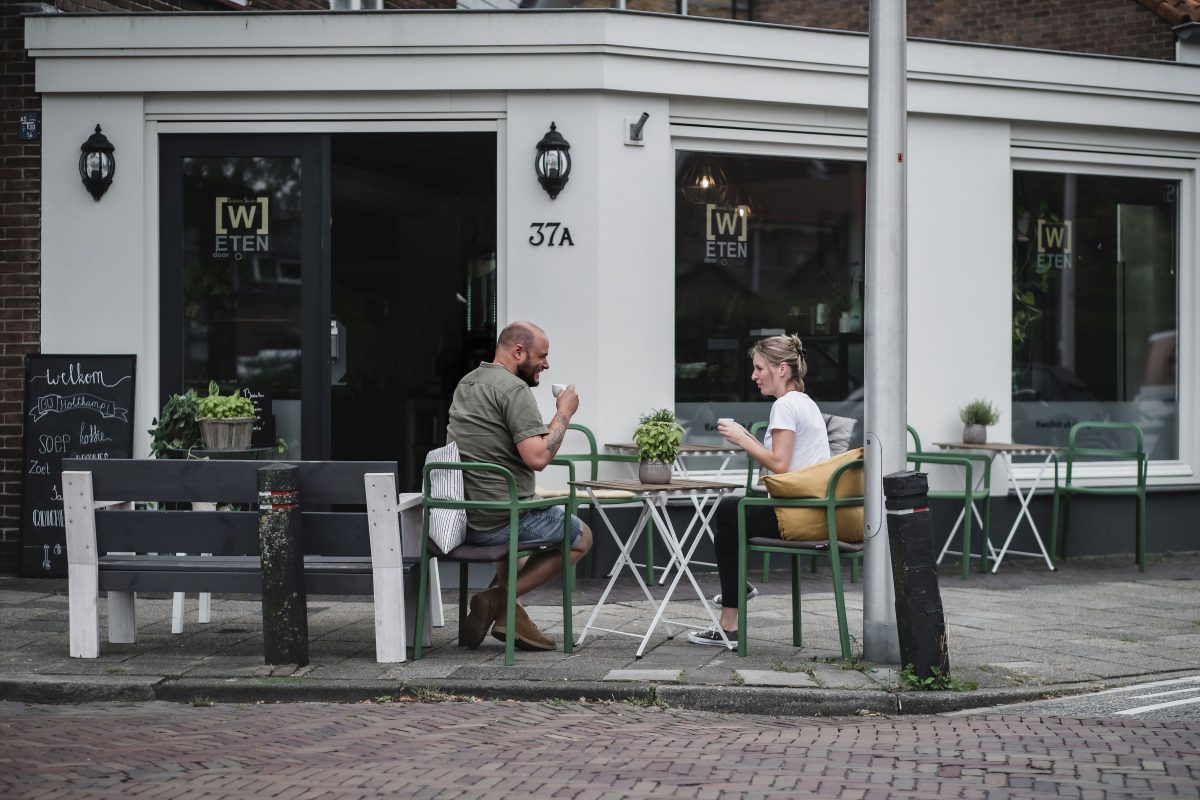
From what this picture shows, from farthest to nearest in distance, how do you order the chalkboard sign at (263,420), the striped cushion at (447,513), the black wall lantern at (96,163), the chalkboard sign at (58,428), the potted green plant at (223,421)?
the chalkboard sign at (263,420) < the black wall lantern at (96,163) < the chalkboard sign at (58,428) < the potted green plant at (223,421) < the striped cushion at (447,513)

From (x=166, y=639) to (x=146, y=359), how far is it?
3280 millimetres

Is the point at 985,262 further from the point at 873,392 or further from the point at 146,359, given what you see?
the point at 146,359

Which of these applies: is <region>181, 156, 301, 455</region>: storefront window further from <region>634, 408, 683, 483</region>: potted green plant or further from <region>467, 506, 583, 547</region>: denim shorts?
<region>634, 408, 683, 483</region>: potted green plant

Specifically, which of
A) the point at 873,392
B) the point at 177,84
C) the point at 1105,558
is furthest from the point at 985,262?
the point at 177,84

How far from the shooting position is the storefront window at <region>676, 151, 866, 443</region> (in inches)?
419

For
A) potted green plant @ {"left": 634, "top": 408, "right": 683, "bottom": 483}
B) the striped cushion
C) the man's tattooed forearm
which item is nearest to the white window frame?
potted green plant @ {"left": 634, "top": 408, "right": 683, "bottom": 483}

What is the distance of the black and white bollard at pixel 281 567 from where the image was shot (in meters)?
6.57

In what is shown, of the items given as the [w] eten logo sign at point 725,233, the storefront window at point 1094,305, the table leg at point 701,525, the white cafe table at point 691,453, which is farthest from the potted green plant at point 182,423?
the storefront window at point 1094,305

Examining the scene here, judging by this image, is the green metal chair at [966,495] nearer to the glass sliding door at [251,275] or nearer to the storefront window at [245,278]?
the glass sliding door at [251,275]

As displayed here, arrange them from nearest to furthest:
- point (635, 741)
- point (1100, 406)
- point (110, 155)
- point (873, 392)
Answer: point (635, 741) < point (873, 392) < point (110, 155) < point (1100, 406)

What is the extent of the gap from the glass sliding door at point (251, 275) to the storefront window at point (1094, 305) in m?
5.81

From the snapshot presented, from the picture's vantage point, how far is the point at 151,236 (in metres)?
10.2

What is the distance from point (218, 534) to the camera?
273 inches

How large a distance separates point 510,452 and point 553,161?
355 cm
